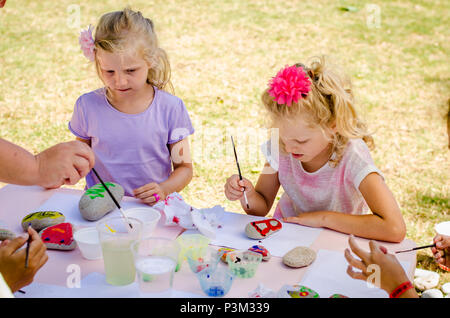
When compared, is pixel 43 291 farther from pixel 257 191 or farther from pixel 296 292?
pixel 257 191

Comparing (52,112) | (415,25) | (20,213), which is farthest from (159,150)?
(415,25)

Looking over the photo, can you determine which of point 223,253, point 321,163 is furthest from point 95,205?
point 321,163

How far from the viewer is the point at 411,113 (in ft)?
16.0

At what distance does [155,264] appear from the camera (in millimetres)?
1393

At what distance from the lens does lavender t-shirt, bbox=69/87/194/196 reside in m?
2.42

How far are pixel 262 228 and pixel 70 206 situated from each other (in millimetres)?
740

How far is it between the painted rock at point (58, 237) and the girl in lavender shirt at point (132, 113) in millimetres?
721

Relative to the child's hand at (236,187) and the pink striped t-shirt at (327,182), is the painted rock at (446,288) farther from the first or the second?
the child's hand at (236,187)

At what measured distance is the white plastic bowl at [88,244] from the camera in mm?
1538

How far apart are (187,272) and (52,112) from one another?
3.85 meters

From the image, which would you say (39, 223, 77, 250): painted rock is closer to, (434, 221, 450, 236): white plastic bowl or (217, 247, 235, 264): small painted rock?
(217, 247, 235, 264): small painted rock

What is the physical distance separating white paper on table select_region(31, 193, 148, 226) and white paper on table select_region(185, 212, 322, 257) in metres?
0.33

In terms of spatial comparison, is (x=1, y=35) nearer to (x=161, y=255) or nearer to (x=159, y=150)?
(x=159, y=150)

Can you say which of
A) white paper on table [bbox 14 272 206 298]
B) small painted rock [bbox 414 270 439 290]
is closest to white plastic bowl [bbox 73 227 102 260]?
white paper on table [bbox 14 272 206 298]
